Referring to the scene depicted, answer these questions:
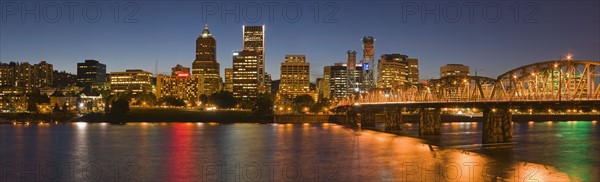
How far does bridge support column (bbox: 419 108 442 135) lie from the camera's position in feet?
381

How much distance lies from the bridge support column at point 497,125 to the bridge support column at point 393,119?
55.8 m

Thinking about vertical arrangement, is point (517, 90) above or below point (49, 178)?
above

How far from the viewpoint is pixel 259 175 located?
56.2m

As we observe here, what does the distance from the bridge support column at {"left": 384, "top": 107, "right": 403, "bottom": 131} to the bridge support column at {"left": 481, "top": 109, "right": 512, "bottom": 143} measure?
55825mm

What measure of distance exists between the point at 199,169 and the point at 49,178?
14.4m

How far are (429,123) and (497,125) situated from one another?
30936 mm

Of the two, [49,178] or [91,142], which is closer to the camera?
[49,178]

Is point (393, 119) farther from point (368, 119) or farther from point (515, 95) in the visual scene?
point (515, 95)

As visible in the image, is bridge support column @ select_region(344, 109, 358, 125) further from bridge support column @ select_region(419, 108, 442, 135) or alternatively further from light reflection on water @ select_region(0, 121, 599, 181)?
light reflection on water @ select_region(0, 121, 599, 181)

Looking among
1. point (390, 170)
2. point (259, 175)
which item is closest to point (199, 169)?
point (259, 175)

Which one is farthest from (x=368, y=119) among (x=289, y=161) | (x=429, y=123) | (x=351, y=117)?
(x=289, y=161)

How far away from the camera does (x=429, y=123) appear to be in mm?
116500

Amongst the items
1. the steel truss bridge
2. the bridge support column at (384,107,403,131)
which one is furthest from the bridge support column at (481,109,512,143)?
the bridge support column at (384,107,403,131)

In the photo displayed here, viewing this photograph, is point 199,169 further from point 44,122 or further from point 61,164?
point 44,122
